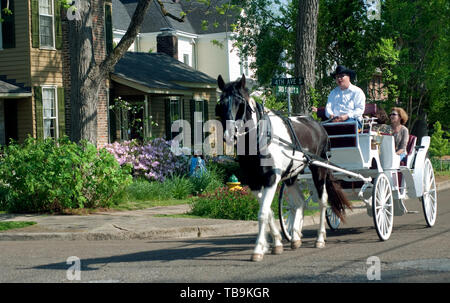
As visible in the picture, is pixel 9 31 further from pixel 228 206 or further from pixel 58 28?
pixel 228 206

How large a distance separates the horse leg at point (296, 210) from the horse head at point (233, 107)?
191cm

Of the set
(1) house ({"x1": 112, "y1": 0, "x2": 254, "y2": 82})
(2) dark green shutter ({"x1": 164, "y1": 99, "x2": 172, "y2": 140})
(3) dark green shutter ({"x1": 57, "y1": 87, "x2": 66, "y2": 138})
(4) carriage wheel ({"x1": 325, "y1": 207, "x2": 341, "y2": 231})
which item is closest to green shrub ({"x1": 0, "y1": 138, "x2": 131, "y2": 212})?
(4) carriage wheel ({"x1": 325, "y1": 207, "x2": 341, "y2": 231})

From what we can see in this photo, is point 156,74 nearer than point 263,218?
No

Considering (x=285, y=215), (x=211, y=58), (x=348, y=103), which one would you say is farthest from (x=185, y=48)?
(x=285, y=215)

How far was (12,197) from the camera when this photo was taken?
1461 cm

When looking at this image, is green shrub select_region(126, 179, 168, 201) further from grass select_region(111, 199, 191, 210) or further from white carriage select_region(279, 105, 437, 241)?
white carriage select_region(279, 105, 437, 241)

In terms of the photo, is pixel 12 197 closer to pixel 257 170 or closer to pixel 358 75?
pixel 257 170

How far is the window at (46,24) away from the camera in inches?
915

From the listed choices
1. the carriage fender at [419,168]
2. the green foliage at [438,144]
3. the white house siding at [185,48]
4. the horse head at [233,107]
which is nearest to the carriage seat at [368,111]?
the carriage fender at [419,168]

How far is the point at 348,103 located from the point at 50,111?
15.3 metres

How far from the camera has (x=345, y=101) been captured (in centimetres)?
1087

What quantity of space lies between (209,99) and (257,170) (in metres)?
23.2

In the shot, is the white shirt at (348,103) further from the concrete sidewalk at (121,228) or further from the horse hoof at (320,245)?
the concrete sidewalk at (121,228)
